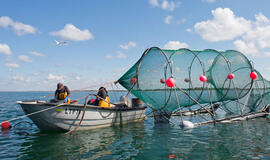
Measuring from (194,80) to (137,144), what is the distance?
748cm

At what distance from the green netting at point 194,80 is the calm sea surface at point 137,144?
259 centimetres

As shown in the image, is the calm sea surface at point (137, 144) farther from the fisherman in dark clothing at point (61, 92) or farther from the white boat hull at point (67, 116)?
the fisherman in dark clothing at point (61, 92)

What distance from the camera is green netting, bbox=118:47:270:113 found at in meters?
13.4

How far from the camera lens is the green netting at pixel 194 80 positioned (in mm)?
13414

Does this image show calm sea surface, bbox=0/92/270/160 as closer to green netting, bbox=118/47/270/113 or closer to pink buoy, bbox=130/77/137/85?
green netting, bbox=118/47/270/113

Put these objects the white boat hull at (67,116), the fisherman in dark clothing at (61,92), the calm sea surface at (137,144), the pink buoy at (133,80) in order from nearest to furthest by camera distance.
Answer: the calm sea surface at (137,144) < the white boat hull at (67,116) < the fisherman in dark clothing at (61,92) < the pink buoy at (133,80)

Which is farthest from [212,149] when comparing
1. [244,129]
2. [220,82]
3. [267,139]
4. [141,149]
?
[220,82]

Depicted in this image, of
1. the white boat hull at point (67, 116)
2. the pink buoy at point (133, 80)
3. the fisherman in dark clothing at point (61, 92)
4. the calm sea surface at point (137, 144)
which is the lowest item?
the calm sea surface at point (137, 144)

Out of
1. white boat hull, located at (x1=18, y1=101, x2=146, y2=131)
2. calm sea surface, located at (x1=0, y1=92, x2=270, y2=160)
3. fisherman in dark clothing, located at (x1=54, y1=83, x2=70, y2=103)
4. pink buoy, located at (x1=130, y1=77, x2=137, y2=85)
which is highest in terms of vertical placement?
pink buoy, located at (x1=130, y1=77, x2=137, y2=85)

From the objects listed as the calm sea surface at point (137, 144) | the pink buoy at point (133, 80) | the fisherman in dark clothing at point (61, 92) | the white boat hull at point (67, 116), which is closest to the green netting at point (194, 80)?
the pink buoy at point (133, 80)

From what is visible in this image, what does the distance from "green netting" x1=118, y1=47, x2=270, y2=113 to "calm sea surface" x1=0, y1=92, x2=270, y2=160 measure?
2586 millimetres

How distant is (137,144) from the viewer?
9.83 m

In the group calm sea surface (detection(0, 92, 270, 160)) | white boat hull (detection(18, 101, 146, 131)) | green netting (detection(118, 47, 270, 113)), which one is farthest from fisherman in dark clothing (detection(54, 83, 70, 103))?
green netting (detection(118, 47, 270, 113))

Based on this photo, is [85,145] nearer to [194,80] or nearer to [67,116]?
[67,116]
